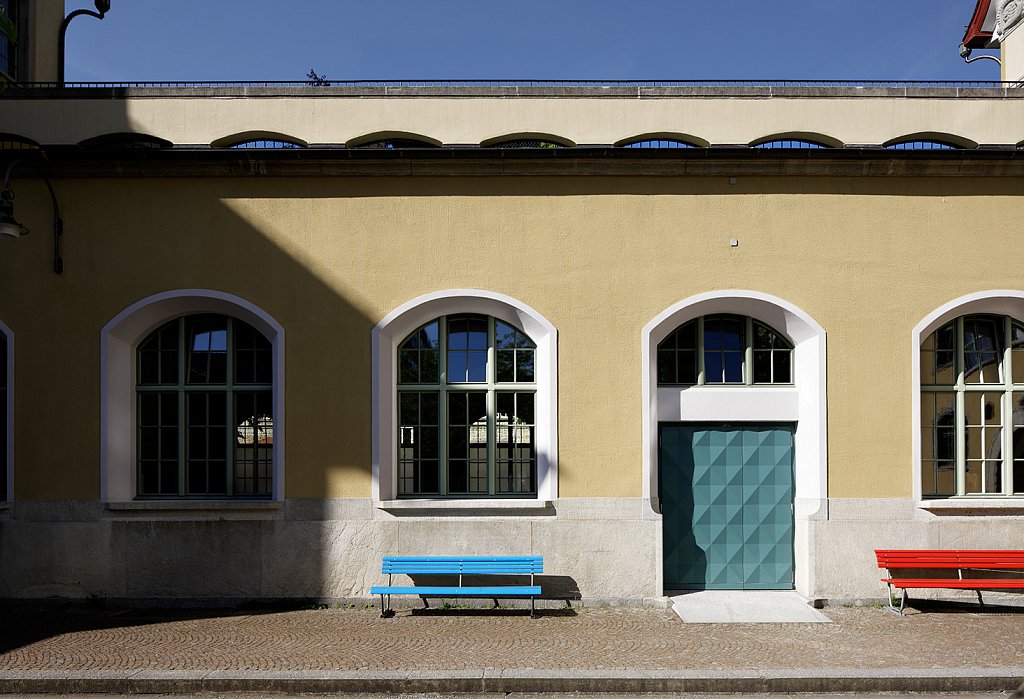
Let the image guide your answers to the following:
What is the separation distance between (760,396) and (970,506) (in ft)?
9.42

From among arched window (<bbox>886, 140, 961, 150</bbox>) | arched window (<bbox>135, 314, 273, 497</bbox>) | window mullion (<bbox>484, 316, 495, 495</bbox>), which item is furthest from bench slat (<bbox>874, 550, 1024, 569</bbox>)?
arched window (<bbox>135, 314, 273, 497</bbox>)

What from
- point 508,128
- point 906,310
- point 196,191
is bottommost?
point 906,310

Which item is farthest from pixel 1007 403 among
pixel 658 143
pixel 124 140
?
pixel 124 140

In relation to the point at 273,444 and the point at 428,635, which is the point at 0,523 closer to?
the point at 273,444

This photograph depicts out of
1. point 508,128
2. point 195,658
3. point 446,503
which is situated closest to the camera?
point 195,658

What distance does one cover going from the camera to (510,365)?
31.2ft

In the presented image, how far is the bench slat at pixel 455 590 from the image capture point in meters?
8.45

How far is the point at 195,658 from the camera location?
7.16 meters

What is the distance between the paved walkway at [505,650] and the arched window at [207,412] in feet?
5.62

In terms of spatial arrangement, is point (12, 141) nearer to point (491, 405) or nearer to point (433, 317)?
point (433, 317)

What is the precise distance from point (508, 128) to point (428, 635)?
712 cm

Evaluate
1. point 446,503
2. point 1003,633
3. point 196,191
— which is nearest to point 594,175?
point 446,503

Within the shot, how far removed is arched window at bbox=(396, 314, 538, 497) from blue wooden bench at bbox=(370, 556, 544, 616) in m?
0.92

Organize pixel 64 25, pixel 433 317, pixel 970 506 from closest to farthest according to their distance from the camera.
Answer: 1. pixel 970 506
2. pixel 433 317
3. pixel 64 25
